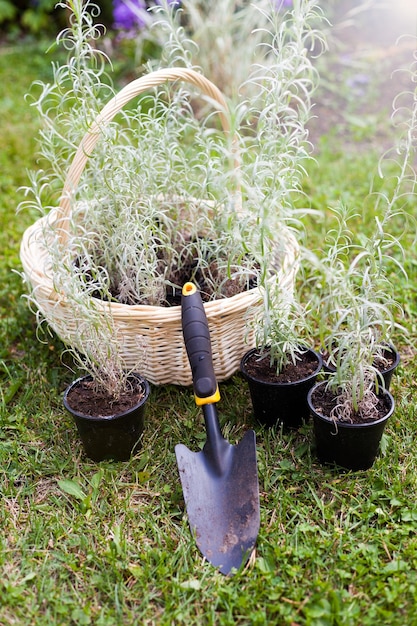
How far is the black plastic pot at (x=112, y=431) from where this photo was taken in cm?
183

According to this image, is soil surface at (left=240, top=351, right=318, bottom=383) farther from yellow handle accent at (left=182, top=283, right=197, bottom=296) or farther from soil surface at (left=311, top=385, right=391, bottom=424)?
yellow handle accent at (left=182, top=283, right=197, bottom=296)

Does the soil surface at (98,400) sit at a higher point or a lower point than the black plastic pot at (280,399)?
higher

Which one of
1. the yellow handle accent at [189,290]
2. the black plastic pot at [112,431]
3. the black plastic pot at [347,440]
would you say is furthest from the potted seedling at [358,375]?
the black plastic pot at [112,431]

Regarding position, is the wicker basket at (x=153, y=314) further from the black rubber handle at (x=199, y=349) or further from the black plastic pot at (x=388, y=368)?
the black plastic pot at (x=388, y=368)

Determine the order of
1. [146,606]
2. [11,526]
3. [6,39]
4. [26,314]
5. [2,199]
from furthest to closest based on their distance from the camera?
[6,39] < [2,199] < [26,314] < [11,526] < [146,606]

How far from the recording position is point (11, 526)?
5.74ft

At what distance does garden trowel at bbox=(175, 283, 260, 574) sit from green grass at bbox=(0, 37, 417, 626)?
0.14 feet

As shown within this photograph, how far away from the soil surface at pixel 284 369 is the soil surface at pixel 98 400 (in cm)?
36

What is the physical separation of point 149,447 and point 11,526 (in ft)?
1.51

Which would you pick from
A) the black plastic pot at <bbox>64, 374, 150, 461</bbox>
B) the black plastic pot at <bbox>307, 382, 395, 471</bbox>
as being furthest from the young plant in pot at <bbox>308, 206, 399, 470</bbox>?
the black plastic pot at <bbox>64, 374, 150, 461</bbox>

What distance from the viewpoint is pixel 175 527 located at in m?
1.73

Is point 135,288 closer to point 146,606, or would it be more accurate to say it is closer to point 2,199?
point 146,606

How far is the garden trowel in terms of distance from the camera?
1.65 m

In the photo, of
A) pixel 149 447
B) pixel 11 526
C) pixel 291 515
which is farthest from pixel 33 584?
pixel 291 515
